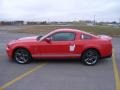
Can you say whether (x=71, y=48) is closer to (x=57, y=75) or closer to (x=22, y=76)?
(x=57, y=75)

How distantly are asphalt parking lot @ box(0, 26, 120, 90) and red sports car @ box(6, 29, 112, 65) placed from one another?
13.6 inches

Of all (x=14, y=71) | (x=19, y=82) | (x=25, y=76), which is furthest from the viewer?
(x=14, y=71)

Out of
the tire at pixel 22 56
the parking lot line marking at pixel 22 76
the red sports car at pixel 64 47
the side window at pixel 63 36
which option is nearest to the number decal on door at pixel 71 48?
the red sports car at pixel 64 47

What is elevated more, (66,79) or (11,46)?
(11,46)

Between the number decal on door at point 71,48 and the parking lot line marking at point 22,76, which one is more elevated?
the number decal on door at point 71,48

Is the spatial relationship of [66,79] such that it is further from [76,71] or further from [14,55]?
[14,55]

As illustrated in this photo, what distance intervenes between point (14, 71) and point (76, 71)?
2.19 m

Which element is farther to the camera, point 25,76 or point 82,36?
Answer: point 82,36

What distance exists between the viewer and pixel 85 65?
38.2 feet

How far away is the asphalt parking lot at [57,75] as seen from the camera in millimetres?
8328

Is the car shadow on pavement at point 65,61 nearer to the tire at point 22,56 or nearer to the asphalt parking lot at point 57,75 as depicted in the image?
the asphalt parking lot at point 57,75

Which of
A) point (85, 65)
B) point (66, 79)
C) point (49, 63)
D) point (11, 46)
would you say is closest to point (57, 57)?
point (49, 63)

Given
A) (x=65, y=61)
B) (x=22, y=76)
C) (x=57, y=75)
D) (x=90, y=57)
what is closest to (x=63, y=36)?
(x=65, y=61)

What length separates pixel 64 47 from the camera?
11.7 meters
